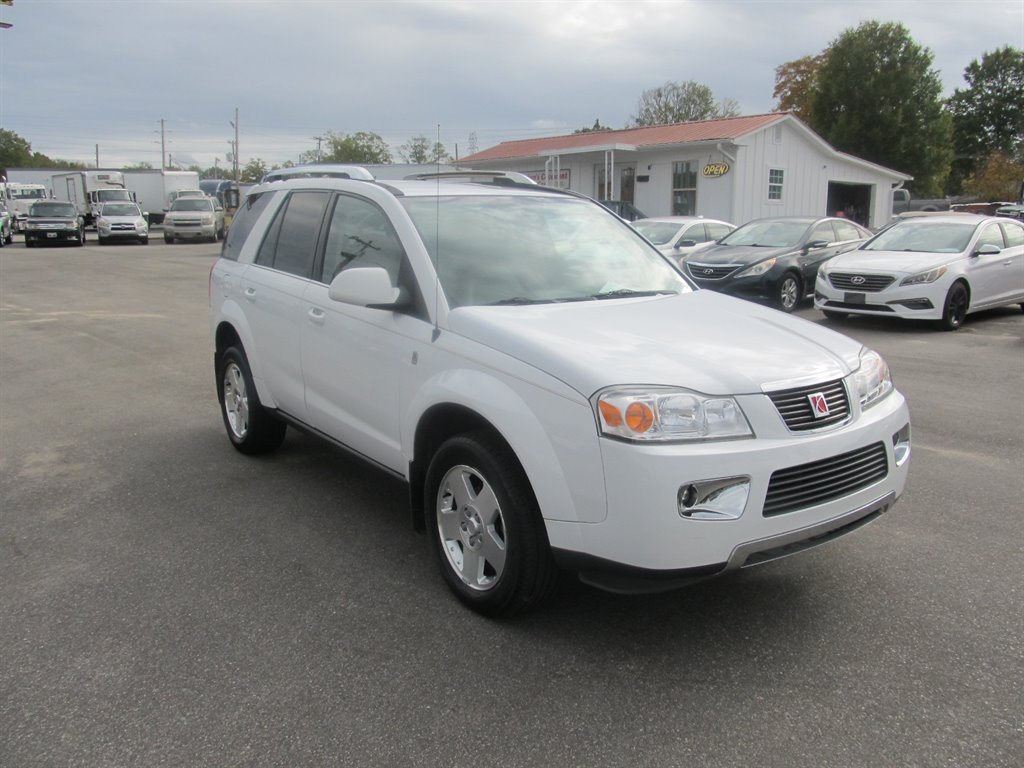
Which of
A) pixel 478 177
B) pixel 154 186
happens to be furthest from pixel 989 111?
pixel 478 177

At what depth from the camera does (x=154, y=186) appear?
4616cm

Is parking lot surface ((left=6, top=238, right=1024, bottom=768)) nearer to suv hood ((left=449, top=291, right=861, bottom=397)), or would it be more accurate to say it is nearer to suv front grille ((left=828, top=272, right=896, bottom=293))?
suv hood ((left=449, top=291, right=861, bottom=397))

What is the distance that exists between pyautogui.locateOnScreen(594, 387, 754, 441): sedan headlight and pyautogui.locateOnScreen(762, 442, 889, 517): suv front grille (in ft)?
0.77

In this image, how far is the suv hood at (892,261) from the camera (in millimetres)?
11539

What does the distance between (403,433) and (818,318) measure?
34.6ft

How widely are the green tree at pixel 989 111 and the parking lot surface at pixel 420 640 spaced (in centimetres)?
7803

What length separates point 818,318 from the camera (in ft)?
43.0

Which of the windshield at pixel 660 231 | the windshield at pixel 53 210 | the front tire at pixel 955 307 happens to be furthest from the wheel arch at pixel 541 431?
the windshield at pixel 53 210

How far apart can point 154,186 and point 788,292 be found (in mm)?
41089

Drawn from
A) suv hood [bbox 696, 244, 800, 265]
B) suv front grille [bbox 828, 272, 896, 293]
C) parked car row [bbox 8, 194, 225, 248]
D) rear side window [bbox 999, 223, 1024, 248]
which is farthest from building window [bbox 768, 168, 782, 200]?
parked car row [bbox 8, 194, 225, 248]

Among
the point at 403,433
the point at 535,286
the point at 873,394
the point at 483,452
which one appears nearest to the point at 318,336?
the point at 403,433

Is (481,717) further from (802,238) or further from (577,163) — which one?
(577,163)

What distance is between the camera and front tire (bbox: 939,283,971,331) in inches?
452

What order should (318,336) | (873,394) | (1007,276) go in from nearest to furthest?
(873,394) → (318,336) → (1007,276)
